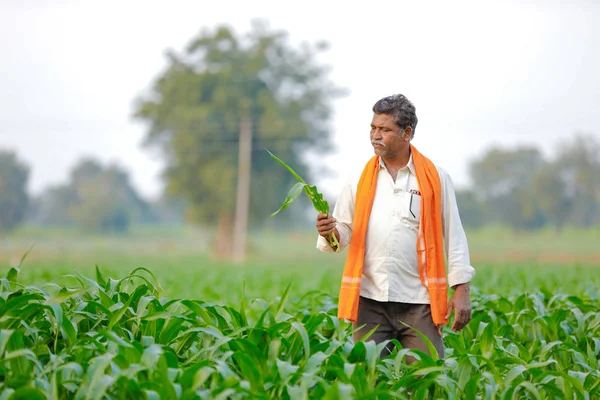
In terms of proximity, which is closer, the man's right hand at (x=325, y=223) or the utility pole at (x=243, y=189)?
the man's right hand at (x=325, y=223)

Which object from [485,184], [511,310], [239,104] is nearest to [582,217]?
[485,184]

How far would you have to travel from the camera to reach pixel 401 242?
430cm

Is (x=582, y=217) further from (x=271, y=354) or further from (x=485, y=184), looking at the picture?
(x=271, y=354)

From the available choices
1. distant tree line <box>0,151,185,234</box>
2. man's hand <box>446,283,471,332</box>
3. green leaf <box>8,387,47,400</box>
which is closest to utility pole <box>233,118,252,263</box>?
distant tree line <box>0,151,185,234</box>

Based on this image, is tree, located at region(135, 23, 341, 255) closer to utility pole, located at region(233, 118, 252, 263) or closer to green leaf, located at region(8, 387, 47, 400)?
utility pole, located at region(233, 118, 252, 263)

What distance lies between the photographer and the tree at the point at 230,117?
3691 cm

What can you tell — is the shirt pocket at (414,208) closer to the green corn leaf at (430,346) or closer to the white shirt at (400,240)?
the white shirt at (400,240)

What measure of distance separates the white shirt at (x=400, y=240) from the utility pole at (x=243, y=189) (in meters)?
29.1

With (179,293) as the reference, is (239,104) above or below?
above

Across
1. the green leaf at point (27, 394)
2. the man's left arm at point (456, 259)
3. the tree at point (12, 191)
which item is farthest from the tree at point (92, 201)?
the green leaf at point (27, 394)

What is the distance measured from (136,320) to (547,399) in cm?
215

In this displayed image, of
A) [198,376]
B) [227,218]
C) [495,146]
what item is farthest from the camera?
[227,218]

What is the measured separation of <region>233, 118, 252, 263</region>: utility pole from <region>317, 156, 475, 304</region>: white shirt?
29.1 meters

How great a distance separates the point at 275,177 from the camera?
121 feet
